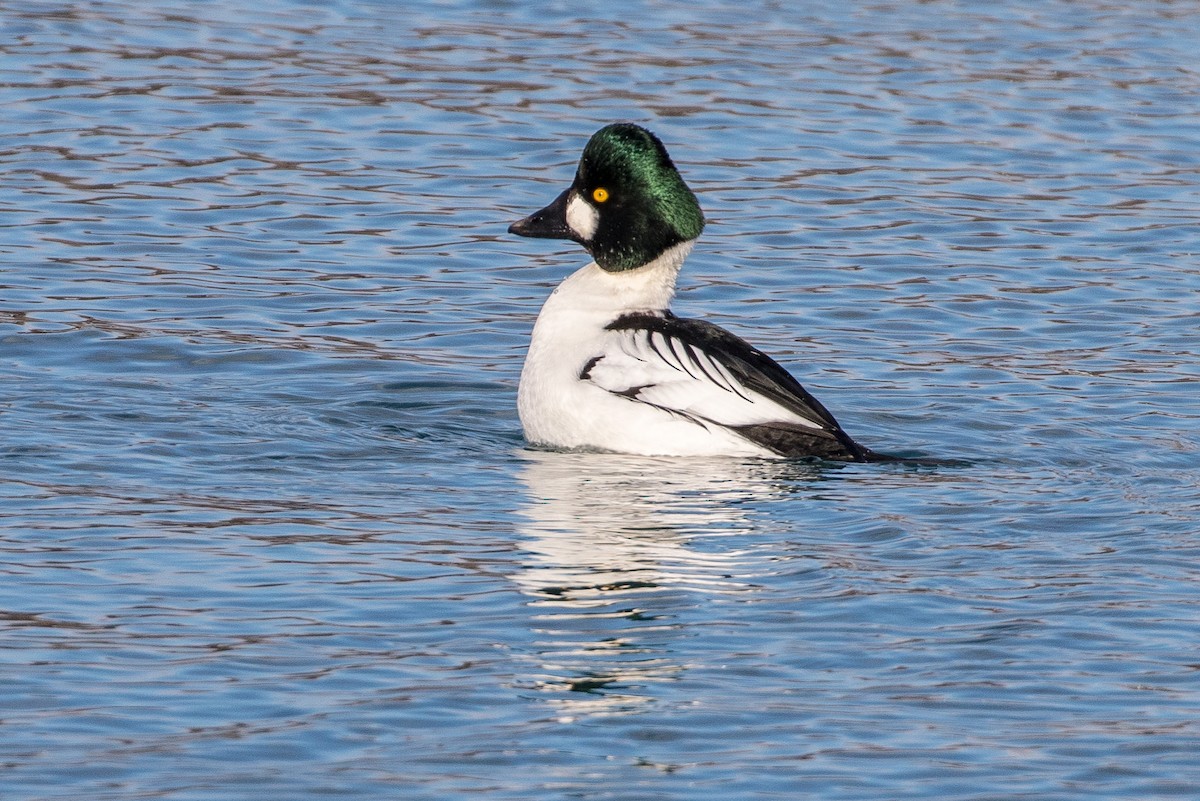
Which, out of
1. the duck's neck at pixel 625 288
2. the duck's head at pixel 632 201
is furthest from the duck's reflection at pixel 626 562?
the duck's head at pixel 632 201

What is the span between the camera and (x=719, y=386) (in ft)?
32.0

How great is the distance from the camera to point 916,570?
7.95 m

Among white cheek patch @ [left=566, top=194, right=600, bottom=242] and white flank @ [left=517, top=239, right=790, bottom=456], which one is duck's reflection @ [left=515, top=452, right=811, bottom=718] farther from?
white cheek patch @ [left=566, top=194, right=600, bottom=242]

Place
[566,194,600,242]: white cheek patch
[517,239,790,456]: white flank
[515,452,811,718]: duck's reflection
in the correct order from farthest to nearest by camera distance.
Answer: [566,194,600,242]: white cheek patch
[517,239,790,456]: white flank
[515,452,811,718]: duck's reflection

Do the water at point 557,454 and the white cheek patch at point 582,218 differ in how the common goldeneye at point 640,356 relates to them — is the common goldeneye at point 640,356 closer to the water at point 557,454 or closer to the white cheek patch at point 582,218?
the white cheek patch at point 582,218

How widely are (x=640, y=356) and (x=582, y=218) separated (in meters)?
0.96

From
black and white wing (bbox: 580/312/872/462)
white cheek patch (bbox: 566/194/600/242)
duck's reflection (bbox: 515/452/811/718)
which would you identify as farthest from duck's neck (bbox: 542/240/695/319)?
duck's reflection (bbox: 515/452/811/718)

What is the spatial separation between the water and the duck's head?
3.66 ft

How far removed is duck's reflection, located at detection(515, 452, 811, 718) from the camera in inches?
268

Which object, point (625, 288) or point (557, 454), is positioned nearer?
point (557, 454)

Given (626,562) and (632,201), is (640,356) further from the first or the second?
(626,562)

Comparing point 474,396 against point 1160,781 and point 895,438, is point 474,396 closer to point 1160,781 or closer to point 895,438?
point 895,438

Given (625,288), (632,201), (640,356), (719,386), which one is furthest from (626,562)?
(632,201)

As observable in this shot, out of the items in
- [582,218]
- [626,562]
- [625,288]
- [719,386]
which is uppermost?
[582,218]
